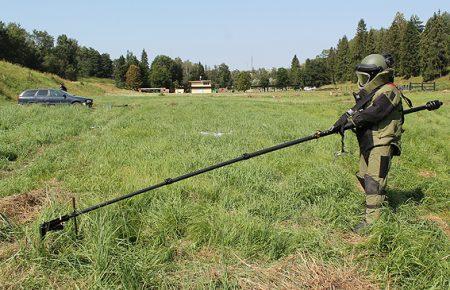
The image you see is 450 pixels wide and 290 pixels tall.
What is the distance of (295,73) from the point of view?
5792 inches

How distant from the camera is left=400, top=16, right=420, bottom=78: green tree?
8581 cm

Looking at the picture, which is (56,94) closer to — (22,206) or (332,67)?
(22,206)

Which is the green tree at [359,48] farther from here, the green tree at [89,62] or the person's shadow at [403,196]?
the person's shadow at [403,196]

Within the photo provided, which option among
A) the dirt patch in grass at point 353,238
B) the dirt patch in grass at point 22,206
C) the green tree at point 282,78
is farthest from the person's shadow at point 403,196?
the green tree at point 282,78

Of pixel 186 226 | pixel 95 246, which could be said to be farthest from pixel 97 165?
pixel 95 246

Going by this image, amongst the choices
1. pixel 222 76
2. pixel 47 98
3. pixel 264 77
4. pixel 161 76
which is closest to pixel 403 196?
pixel 47 98

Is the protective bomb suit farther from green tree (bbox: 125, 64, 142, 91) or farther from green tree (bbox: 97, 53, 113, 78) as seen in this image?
green tree (bbox: 97, 53, 113, 78)

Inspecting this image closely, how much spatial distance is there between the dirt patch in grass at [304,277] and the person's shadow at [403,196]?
8.60 feet

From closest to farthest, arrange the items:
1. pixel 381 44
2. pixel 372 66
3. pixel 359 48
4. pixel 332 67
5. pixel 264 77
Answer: pixel 372 66, pixel 381 44, pixel 359 48, pixel 332 67, pixel 264 77

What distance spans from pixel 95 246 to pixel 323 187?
360 centimetres

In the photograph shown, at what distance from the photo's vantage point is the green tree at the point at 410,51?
282 feet

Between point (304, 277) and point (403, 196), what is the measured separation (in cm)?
364

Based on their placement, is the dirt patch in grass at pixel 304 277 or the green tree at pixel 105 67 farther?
the green tree at pixel 105 67

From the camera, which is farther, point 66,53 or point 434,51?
point 66,53
